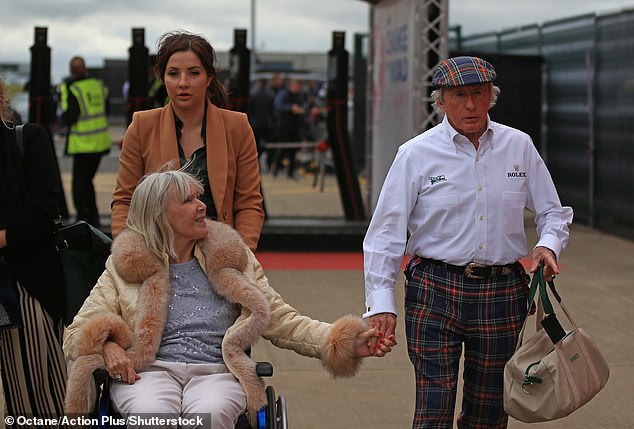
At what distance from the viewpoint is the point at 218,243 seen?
4.39 m

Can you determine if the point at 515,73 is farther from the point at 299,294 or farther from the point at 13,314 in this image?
the point at 13,314

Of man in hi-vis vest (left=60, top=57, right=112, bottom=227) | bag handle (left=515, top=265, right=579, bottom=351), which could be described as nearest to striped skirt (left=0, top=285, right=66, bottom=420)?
bag handle (left=515, top=265, right=579, bottom=351)

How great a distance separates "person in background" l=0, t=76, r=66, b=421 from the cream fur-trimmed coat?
1.76 feet

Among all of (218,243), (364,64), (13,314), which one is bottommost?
(13,314)

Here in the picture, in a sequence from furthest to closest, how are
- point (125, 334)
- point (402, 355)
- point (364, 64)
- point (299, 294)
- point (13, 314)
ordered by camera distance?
point (364, 64) < point (299, 294) < point (402, 355) < point (13, 314) < point (125, 334)

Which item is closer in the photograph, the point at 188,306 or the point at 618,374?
the point at 188,306

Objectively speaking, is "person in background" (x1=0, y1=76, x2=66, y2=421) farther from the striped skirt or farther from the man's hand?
the man's hand

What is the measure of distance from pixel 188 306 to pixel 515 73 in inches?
518

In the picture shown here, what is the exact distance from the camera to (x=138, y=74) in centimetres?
1347

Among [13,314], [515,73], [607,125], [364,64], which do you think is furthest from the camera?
Answer: [364,64]

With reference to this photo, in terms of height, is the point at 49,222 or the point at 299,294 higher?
the point at 49,222

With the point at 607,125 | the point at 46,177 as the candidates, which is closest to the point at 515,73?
the point at 607,125

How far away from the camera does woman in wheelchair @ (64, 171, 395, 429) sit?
4.11 metres

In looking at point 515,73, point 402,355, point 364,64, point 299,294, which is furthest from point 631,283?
point 364,64
